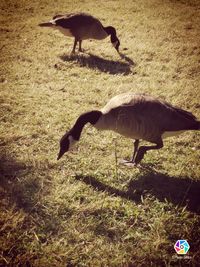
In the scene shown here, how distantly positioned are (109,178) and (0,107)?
2.92 m

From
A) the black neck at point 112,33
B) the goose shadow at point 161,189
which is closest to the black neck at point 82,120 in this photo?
the goose shadow at point 161,189

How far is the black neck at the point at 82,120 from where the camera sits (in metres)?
4.53

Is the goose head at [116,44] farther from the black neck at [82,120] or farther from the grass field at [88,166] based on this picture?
the black neck at [82,120]

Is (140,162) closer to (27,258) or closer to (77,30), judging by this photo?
(27,258)

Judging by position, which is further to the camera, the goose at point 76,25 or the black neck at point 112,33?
the black neck at point 112,33

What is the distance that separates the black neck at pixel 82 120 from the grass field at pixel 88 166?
491 millimetres

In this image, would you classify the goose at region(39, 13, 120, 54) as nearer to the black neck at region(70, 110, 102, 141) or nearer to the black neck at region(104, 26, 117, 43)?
the black neck at region(104, 26, 117, 43)

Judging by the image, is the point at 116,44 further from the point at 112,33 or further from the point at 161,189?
the point at 161,189

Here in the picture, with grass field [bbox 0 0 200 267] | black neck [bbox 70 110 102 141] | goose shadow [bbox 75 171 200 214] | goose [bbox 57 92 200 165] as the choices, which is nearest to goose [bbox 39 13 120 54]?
grass field [bbox 0 0 200 267]

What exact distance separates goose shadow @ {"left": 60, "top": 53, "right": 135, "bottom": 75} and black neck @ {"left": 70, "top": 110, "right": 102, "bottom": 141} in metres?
3.41

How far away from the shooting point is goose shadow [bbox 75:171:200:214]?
13.5 ft

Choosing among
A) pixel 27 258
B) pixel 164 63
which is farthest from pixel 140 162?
pixel 164 63

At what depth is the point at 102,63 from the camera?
8195 millimetres

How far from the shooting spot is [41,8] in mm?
11641
